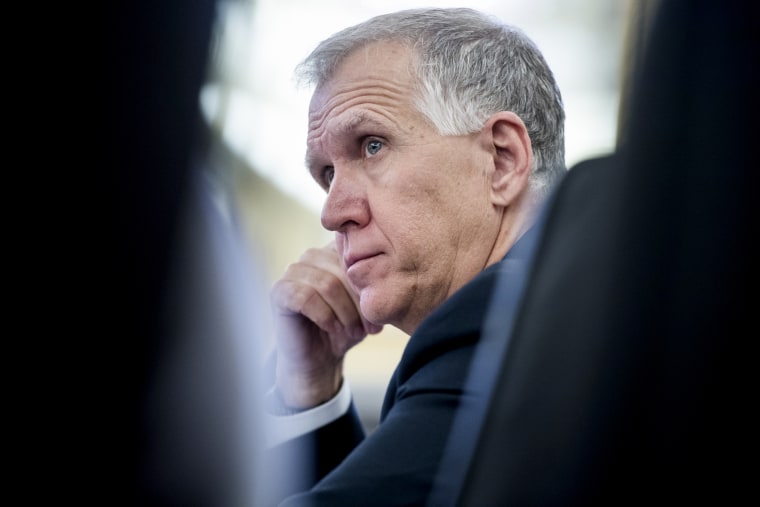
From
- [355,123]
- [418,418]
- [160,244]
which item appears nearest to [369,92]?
[355,123]

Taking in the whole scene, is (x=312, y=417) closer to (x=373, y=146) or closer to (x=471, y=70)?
(x=373, y=146)

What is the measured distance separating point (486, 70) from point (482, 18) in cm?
12

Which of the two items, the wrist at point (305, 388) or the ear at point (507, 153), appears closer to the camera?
the ear at point (507, 153)

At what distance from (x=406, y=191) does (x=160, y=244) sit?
102 centimetres

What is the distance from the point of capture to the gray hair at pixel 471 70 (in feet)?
4.39

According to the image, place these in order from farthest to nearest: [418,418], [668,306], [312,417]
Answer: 1. [312,417]
2. [418,418]
3. [668,306]

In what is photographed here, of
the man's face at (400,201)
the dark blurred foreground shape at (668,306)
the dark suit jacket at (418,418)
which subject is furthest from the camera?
the man's face at (400,201)

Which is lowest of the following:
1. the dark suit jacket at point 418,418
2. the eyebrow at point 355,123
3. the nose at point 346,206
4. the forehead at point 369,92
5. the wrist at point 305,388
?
the wrist at point 305,388

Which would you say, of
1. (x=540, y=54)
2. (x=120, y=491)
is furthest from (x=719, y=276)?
(x=540, y=54)

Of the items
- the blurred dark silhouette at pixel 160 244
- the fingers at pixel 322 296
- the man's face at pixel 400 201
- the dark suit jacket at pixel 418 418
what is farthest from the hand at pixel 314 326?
the blurred dark silhouette at pixel 160 244

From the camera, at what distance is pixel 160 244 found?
0.33m

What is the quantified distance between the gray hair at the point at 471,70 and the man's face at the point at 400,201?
28 millimetres

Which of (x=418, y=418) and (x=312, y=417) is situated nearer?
(x=418, y=418)

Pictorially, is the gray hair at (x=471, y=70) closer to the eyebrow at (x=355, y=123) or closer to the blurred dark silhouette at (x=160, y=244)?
the eyebrow at (x=355, y=123)
